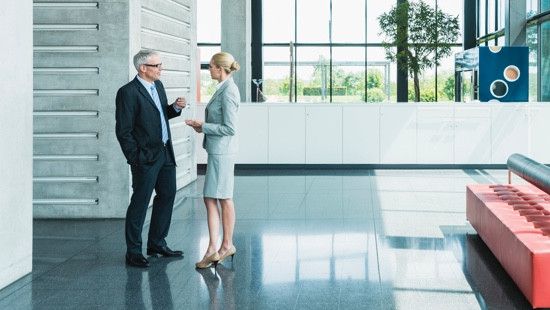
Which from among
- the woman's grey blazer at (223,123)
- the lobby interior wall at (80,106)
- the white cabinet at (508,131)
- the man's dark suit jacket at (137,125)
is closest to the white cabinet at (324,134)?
the white cabinet at (508,131)

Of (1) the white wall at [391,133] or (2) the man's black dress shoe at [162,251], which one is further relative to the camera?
(1) the white wall at [391,133]

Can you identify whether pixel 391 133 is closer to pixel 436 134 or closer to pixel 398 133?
pixel 398 133

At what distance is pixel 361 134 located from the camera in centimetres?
1642

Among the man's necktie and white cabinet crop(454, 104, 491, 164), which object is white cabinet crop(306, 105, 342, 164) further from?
the man's necktie

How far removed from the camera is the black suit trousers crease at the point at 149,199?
702cm

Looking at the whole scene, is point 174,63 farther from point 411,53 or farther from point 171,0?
point 411,53

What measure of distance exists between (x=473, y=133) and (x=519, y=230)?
34.2 feet

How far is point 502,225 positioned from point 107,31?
5.33m

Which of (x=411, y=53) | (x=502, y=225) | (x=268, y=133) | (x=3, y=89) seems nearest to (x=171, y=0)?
(x=268, y=133)

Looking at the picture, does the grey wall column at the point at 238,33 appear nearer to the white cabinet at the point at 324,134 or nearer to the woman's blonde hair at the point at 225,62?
the white cabinet at the point at 324,134

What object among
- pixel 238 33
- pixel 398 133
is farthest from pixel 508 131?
pixel 238 33

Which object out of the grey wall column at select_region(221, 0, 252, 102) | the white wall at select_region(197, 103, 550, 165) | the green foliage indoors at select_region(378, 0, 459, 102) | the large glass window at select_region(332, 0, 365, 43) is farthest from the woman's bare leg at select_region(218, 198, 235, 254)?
the large glass window at select_region(332, 0, 365, 43)

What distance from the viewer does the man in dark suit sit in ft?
22.5

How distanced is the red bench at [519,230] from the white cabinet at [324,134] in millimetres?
7836
